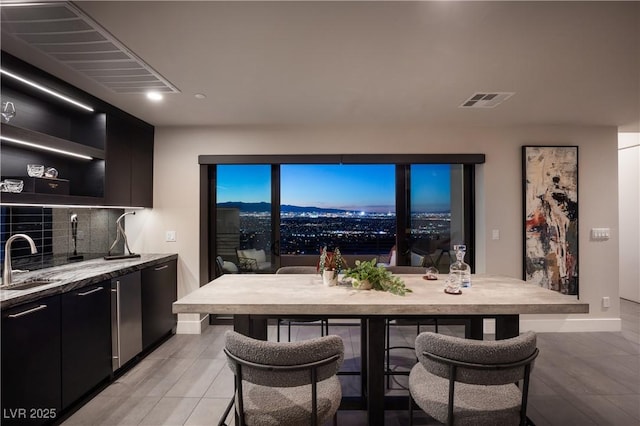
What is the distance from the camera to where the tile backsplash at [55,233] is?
2.38 m

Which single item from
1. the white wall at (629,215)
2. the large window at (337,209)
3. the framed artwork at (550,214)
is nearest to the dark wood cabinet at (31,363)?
the large window at (337,209)

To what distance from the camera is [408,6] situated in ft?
5.18

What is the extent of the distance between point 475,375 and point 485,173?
3.06 metres

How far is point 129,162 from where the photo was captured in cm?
325

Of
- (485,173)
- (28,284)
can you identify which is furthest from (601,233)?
(28,284)

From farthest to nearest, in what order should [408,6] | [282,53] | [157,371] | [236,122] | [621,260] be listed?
[621,260], [236,122], [157,371], [282,53], [408,6]

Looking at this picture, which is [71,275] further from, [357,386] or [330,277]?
[357,386]

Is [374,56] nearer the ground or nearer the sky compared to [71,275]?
nearer the sky

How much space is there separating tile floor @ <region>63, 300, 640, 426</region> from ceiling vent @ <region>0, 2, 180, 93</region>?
2512 mm

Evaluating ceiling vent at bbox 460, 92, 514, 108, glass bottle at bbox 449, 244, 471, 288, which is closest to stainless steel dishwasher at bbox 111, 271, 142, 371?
glass bottle at bbox 449, 244, 471, 288

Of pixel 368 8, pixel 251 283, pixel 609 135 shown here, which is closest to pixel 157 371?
pixel 251 283

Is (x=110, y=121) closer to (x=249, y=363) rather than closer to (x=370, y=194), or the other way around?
(x=249, y=363)

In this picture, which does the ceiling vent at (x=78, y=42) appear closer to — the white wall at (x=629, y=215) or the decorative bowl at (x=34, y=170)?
the decorative bowl at (x=34, y=170)

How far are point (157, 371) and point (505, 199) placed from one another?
424 cm
